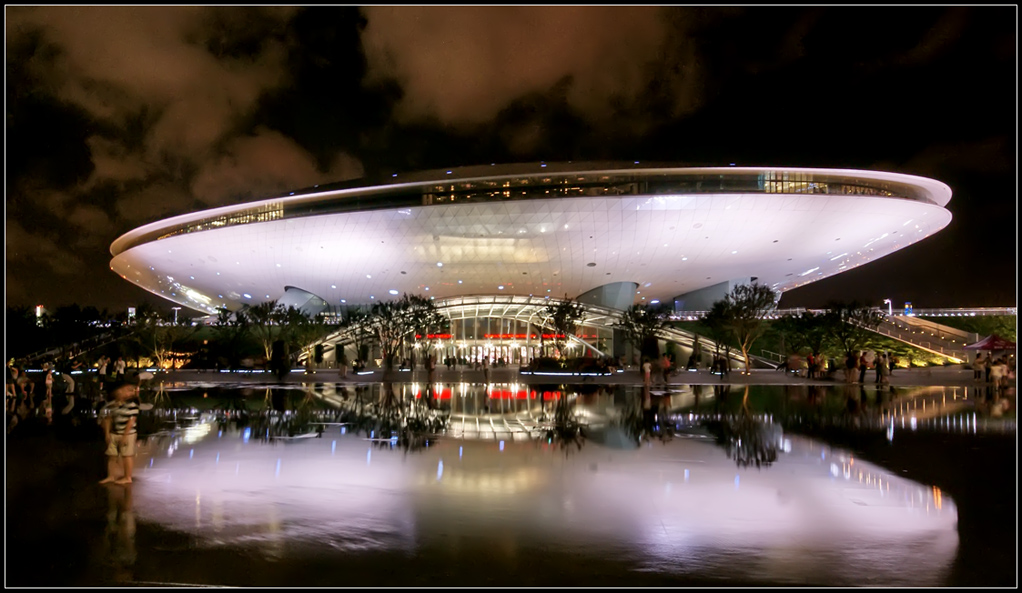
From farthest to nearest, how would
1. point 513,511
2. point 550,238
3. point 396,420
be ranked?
point 550,238, point 396,420, point 513,511

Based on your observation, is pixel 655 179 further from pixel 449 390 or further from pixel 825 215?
pixel 449 390

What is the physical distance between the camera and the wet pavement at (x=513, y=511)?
519 cm

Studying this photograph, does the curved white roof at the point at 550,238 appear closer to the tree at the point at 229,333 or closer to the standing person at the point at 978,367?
the tree at the point at 229,333

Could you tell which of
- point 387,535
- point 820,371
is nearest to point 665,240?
point 820,371

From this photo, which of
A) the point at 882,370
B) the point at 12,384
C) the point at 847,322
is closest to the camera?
the point at 12,384

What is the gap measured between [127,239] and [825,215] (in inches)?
2370

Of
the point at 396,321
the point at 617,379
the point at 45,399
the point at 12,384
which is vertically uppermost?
the point at 396,321

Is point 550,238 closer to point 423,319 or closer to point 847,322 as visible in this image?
point 423,319

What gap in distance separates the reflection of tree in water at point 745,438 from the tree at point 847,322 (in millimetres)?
27544

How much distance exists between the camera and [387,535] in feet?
19.8

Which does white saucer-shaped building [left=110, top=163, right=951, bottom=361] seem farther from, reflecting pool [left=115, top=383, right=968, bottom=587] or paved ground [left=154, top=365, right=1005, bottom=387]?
reflecting pool [left=115, top=383, right=968, bottom=587]

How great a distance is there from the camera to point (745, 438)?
1201 cm

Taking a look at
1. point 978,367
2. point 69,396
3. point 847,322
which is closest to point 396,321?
point 69,396

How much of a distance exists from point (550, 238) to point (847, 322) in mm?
20015
